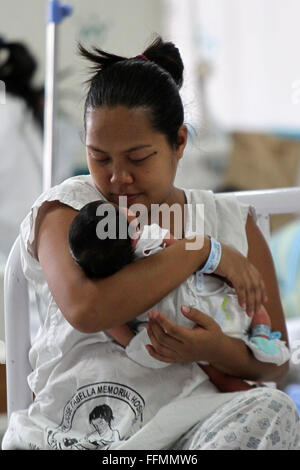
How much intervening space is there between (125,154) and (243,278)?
261mm

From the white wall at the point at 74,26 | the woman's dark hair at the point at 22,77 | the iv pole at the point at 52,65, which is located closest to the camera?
the iv pole at the point at 52,65

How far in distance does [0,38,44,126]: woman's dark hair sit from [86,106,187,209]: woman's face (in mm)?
1854

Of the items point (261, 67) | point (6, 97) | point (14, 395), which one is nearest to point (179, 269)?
point (14, 395)

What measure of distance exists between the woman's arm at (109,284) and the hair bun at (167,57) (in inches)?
11.9

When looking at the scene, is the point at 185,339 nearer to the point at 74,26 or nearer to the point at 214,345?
the point at 214,345

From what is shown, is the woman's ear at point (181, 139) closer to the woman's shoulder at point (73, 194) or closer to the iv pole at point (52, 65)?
the woman's shoulder at point (73, 194)

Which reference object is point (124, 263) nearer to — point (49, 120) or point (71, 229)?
point (71, 229)

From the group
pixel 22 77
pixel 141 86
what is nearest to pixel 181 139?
pixel 141 86

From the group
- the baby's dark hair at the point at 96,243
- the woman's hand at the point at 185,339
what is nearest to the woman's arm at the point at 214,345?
the woman's hand at the point at 185,339

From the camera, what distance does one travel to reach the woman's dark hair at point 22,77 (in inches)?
117

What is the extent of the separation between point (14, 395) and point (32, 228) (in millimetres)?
302

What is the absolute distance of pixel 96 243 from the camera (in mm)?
1016

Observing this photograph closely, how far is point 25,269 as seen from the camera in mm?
1231

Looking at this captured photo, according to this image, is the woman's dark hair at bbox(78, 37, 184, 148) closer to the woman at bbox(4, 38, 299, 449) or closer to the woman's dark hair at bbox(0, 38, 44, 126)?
the woman at bbox(4, 38, 299, 449)
